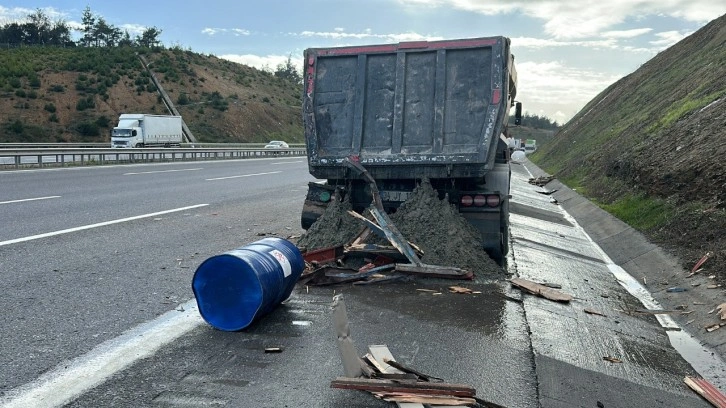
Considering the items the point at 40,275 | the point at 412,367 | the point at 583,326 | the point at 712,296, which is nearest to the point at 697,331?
the point at 712,296

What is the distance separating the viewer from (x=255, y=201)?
14.6m

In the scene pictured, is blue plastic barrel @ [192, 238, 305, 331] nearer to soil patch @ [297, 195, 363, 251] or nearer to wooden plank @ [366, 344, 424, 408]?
wooden plank @ [366, 344, 424, 408]

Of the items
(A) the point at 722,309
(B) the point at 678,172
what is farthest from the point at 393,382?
(B) the point at 678,172

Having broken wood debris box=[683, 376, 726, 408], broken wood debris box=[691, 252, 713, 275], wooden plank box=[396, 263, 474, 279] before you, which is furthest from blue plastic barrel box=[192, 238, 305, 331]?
broken wood debris box=[691, 252, 713, 275]

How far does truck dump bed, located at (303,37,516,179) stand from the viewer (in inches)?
299

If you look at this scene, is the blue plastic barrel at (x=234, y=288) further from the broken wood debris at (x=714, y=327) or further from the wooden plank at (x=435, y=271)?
the broken wood debris at (x=714, y=327)

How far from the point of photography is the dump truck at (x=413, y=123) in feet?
25.0

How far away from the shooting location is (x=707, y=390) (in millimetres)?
4504

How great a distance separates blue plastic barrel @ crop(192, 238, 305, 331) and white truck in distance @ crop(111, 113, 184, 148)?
40.0 m

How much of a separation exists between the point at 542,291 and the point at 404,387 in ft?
11.8

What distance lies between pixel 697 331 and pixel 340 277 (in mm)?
3670

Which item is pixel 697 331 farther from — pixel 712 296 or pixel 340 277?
pixel 340 277

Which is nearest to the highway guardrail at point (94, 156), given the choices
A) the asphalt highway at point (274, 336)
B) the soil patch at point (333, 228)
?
the asphalt highway at point (274, 336)

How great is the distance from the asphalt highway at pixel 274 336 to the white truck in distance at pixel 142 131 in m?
35.3
